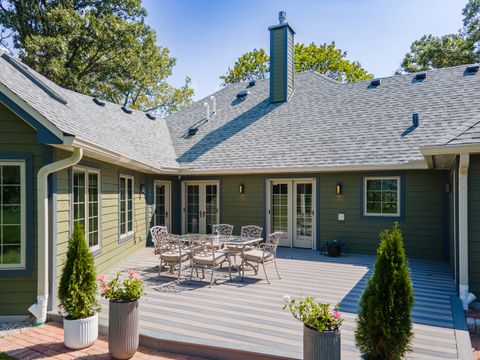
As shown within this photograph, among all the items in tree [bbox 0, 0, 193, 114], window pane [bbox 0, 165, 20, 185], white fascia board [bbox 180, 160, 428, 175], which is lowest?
window pane [bbox 0, 165, 20, 185]

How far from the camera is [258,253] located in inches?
255

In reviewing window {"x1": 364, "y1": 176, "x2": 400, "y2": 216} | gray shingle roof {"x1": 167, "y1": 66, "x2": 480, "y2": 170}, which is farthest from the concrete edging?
gray shingle roof {"x1": 167, "y1": 66, "x2": 480, "y2": 170}

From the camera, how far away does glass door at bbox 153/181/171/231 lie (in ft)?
34.4

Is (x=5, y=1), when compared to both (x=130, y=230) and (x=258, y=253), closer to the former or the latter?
(x=130, y=230)

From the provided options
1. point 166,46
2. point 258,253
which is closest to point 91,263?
point 258,253

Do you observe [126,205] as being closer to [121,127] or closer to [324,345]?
[121,127]

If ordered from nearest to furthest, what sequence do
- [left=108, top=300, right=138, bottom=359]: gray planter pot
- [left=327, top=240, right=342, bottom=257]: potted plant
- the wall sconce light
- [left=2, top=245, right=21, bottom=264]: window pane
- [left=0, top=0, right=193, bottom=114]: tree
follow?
[left=108, top=300, right=138, bottom=359]: gray planter pot
[left=2, top=245, right=21, bottom=264]: window pane
[left=327, top=240, right=342, bottom=257]: potted plant
the wall sconce light
[left=0, top=0, right=193, bottom=114]: tree

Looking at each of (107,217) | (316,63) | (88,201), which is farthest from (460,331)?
(316,63)

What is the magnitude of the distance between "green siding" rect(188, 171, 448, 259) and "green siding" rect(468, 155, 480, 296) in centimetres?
330

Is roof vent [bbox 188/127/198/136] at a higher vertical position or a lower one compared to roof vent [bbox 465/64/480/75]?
lower

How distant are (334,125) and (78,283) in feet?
27.6

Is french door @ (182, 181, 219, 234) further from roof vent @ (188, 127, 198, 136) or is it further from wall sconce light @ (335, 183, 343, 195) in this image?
wall sconce light @ (335, 183, 343, 195)

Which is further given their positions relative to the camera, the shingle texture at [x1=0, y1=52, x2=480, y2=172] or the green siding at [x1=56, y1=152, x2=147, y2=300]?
the shingle texture at [x1=0, y1=52, x2=480, y2=172]

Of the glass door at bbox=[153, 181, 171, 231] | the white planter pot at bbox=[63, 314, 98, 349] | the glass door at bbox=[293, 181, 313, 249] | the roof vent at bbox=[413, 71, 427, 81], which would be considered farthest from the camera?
the roof vent at bbox=[413, 71, 427, 81]
